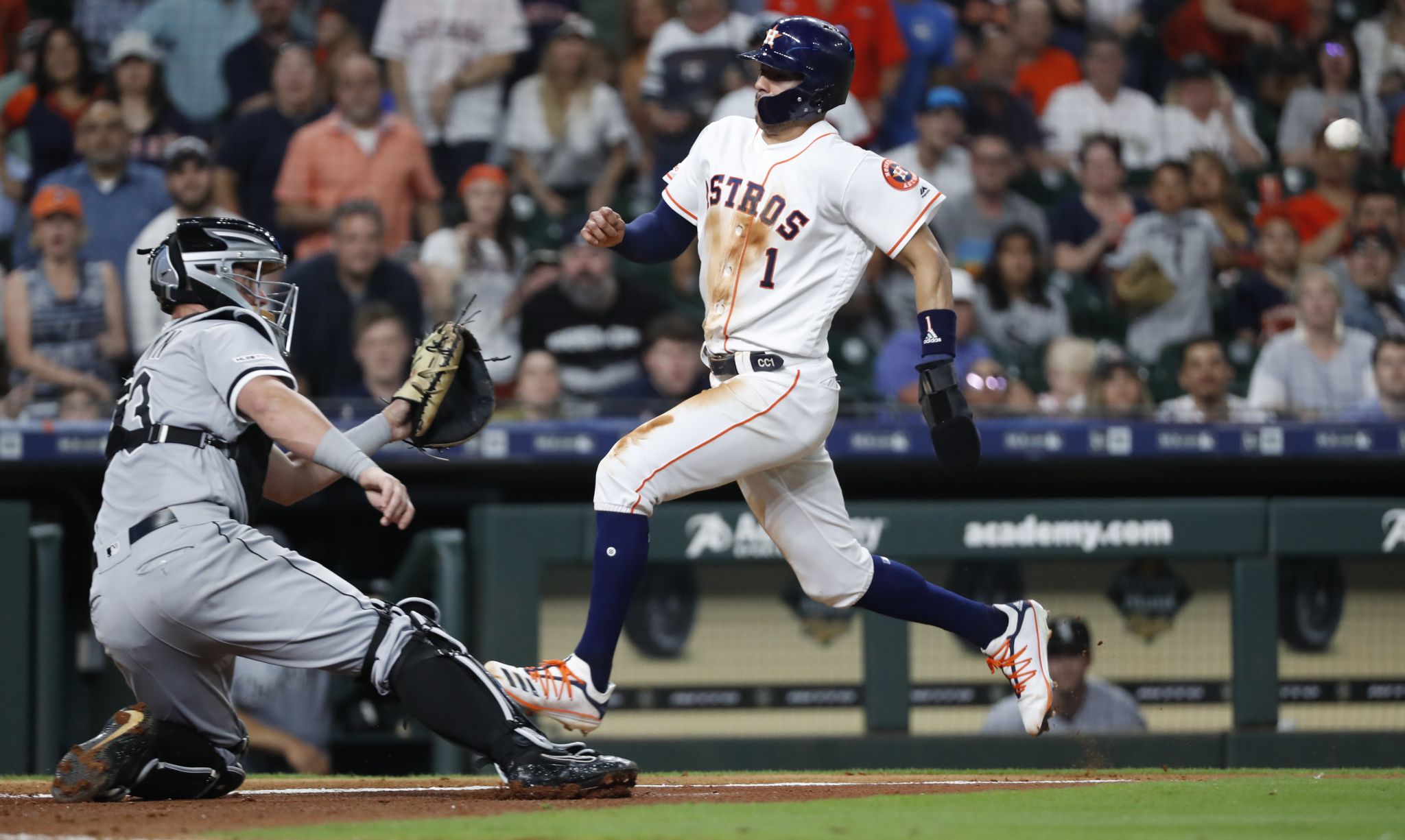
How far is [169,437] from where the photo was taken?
3789 mm

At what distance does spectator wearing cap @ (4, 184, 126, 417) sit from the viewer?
689 cm

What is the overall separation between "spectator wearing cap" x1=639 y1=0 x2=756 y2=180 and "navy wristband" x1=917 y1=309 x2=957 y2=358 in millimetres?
4498

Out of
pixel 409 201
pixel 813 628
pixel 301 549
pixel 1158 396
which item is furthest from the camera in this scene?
pixel 409 201

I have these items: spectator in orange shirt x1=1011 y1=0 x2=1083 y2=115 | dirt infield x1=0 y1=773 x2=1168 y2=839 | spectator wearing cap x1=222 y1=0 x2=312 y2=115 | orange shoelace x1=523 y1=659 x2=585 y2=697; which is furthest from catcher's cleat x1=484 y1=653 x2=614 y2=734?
spectator in orange shirt x1=1011 y1=0 x2=1083 y2=115

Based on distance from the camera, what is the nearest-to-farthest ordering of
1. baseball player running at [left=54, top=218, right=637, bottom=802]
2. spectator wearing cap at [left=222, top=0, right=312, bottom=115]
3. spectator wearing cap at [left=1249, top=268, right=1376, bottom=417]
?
1. baseball player running at [left=54, top=218, right=637, bottom=802]
2. spectator wearing cap at [left=1249, top=268, right=1376, bottom=417]
3. spectator wearing cap at [left=222, top=0, right=312, bottom=115]

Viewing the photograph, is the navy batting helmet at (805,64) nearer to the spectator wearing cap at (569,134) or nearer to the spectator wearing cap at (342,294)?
the spectator wearing cap at (342,294)

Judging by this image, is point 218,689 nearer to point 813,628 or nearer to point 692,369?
point 813,628

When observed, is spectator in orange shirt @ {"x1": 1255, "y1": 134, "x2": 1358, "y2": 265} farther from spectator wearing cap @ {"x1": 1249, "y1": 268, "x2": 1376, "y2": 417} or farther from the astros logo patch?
the astros logo patch

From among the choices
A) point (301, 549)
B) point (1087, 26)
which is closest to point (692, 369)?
point (301, 549)

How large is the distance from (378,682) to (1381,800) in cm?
227

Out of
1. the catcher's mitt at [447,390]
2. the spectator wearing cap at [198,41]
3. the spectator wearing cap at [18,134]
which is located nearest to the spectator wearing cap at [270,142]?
the spectator wearing cap at [198,41]

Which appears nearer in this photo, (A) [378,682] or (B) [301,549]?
(A) [378,682]

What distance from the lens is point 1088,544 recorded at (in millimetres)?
6348

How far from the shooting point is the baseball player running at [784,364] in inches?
155
